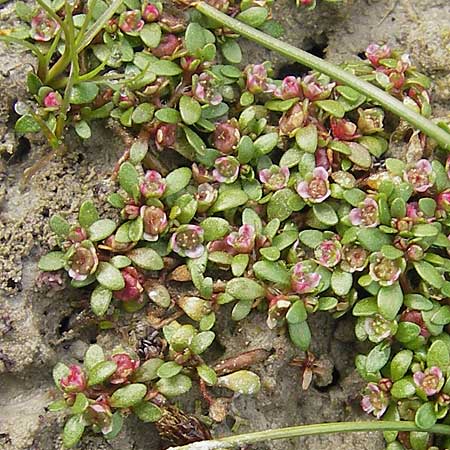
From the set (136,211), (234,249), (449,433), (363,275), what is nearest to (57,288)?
(136,211)

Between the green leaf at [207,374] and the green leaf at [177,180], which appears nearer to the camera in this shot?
the green leaf at [207,374]

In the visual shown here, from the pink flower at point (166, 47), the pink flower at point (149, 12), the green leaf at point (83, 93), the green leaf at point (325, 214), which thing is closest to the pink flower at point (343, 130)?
the green leaf at point (325, 214)

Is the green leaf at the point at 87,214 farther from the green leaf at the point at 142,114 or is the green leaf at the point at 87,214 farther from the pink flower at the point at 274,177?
the pink flower at the point at 274,177

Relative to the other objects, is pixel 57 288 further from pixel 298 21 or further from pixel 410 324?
pixel 298 21

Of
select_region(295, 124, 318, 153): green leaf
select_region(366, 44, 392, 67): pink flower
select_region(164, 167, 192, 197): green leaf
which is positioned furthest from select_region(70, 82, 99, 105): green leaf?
select_region(366, 44, 392, 67): pink flower

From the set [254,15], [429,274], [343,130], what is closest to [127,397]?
[429,274]

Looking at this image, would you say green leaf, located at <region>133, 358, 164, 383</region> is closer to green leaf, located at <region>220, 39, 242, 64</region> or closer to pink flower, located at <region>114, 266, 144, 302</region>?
pink flower, located at <region>114, 266, 144, 302</region>

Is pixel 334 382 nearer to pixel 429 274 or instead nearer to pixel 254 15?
pixel 429 274
